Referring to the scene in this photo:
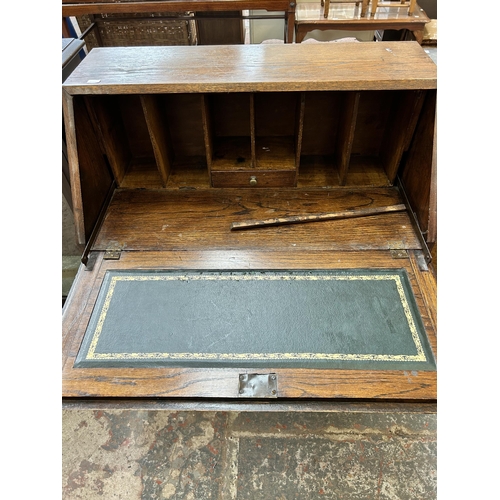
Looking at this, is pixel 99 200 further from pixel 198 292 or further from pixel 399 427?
pixel 399 427

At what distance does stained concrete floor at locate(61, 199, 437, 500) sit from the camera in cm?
148

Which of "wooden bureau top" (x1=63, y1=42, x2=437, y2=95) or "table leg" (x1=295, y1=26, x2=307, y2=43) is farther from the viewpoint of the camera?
"table leg" (x1=295, y1=26, x2=307, y2=43)

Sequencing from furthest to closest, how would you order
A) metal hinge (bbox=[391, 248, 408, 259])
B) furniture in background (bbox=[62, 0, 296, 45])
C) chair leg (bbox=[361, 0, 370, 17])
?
chair leg (bbox=[361, 0, 370, 17]) → furniture in background (bbox=[62, 0, 296, 45]) → metal hinge (bbox=[391, 248, 408, 259])

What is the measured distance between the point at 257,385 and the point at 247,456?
71 centimetres

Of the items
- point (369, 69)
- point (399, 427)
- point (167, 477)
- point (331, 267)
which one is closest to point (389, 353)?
point (331, 267)

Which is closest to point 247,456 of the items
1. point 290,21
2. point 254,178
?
point 254,178

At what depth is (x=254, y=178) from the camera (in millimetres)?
1532

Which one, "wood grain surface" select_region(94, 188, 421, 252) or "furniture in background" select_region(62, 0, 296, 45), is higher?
"furniture in background" select_region(62, 0, 296, 45)

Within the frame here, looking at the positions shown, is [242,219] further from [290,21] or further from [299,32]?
[299,32]

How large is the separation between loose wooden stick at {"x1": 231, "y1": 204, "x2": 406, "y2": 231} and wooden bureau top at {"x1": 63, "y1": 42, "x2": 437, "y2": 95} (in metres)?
0.42

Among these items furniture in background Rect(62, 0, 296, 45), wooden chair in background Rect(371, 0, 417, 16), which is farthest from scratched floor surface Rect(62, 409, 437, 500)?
wooden chair in background Rect(371, 0, 417, 16)

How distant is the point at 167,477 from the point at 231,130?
1392 millimetres

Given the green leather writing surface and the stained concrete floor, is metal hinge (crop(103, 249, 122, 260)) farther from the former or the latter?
the stained concrete floor

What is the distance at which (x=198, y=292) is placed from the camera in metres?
1.23
